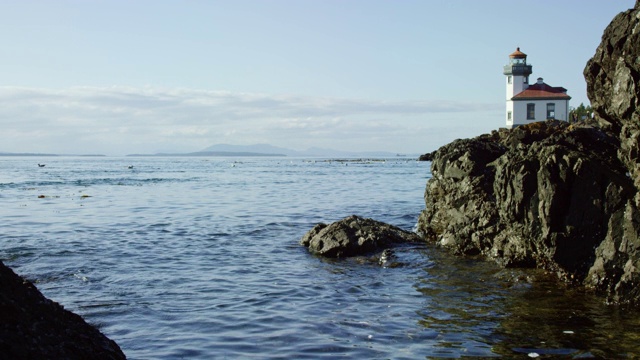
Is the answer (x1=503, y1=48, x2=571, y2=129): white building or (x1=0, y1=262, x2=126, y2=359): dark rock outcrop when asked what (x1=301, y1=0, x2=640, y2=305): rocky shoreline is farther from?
(x1=503, y1=48, x2=571, y2=129): white building

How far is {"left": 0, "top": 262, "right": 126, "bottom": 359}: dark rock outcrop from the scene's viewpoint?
541cm

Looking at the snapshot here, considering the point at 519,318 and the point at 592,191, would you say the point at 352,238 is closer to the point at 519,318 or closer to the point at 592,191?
the point at 592,191

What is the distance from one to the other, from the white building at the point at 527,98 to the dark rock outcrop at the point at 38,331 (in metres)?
77.0

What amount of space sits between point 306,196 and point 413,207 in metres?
10.6

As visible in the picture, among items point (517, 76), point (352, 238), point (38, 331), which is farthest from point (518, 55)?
point (38, 331)

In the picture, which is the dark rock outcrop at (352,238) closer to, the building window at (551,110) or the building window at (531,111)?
the building window at (531,111)

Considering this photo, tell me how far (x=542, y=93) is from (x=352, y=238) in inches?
2660

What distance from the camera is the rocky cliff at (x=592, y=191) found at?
11.2 meters

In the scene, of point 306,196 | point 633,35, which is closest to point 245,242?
point 633,35

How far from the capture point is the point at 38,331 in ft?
18.9

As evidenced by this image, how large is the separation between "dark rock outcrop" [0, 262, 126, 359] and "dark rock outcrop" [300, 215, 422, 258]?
1121 centimetres

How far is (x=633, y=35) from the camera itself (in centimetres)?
1110

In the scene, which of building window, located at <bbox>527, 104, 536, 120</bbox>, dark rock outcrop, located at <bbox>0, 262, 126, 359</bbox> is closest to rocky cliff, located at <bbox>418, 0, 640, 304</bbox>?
dark rock outcrop, located at <bbox>0, 262, 126, 359</bbox>

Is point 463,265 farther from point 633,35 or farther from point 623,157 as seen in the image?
point 633,35
